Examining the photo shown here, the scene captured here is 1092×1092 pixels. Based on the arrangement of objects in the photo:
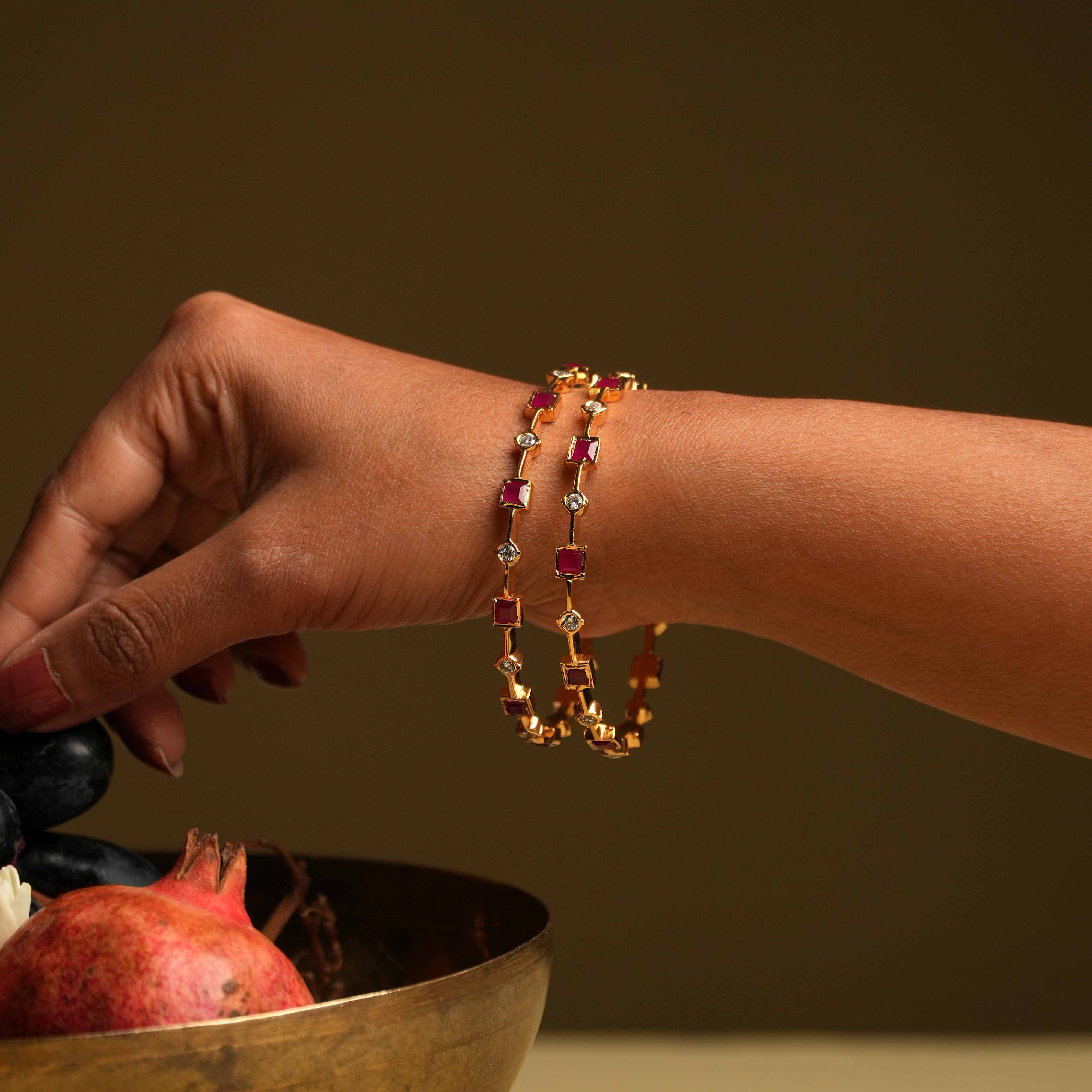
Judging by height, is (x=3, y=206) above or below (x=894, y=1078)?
above

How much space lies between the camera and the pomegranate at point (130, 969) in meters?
0.37

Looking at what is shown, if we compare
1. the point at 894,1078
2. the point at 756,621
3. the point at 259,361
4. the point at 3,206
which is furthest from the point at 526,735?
the point at 3,206

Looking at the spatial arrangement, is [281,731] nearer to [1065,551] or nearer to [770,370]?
[770,370]

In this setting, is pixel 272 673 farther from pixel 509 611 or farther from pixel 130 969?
pixel 130 969

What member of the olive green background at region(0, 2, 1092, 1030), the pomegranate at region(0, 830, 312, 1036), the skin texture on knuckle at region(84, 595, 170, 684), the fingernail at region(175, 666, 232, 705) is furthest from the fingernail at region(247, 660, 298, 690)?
the olive green background at region(0, 2, 1092, 1030)

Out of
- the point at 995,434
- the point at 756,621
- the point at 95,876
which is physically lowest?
the point at 95,876

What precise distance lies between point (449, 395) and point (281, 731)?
0.95 m

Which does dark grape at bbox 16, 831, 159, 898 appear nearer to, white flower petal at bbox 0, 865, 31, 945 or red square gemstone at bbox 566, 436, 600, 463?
white flower petal at bbox 0, 865, 31, 945

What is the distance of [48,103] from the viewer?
4.91 ft

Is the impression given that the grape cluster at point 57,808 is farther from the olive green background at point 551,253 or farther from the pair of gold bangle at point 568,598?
the olive green background at point 551,253

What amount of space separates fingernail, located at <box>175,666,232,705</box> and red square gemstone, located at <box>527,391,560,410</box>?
0.94 ft

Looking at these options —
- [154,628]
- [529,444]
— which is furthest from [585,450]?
[154,628]

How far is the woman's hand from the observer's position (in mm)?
621

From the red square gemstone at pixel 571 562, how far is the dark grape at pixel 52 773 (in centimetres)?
23
